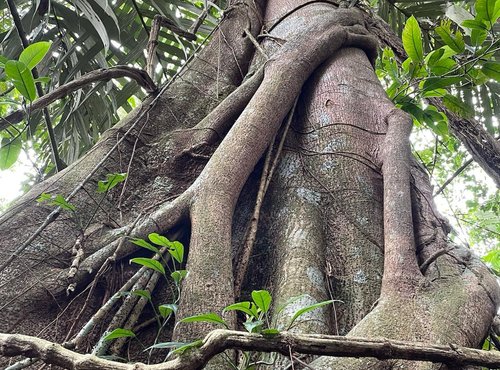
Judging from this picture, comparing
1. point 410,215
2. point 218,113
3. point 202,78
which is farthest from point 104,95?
point 410,215

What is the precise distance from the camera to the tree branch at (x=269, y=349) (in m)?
0.74

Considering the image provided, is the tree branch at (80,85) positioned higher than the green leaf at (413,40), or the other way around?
the green leaf at (413,40)

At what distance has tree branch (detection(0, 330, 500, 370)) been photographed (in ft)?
2.44

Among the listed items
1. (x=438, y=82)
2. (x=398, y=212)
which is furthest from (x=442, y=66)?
(x=398, y=212)

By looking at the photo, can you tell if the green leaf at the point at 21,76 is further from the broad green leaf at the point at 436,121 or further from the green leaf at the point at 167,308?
the broad green leaf at the point at 436,121

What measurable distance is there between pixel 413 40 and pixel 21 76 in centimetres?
132

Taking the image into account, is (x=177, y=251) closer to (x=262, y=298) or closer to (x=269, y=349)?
(x=262, y=298)

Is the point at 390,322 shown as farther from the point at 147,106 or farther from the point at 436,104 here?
the point at 436,104

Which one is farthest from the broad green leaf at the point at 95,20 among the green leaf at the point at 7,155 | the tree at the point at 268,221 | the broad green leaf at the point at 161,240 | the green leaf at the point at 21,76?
the broad green leaf at the point at 161,240

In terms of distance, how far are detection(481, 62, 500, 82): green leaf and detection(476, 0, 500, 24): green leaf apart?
278 millimetres

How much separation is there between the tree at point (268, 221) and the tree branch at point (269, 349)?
2 cm

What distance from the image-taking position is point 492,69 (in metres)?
1.84

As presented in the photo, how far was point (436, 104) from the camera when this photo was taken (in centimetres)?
249

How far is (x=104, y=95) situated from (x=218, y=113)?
104 centimetres
